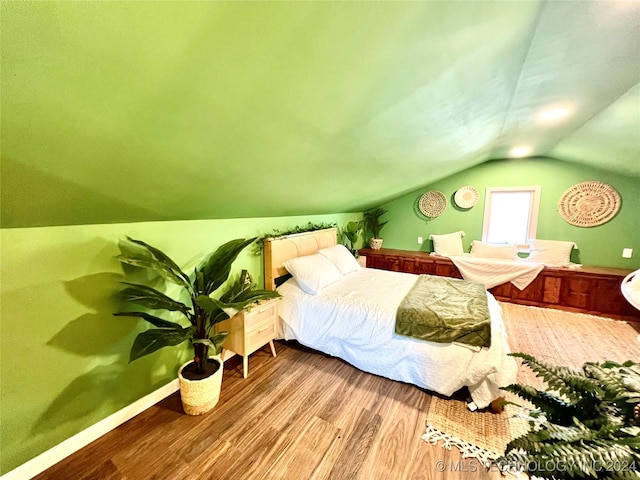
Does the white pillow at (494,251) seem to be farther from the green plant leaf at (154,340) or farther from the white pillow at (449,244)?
the green plant leaf at (154,340)

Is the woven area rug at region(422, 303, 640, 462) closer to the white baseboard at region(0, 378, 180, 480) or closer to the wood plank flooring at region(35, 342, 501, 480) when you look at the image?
the wood plank flooring at region(35, 342, 501, 480)

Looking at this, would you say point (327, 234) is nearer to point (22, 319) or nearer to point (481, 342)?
point (481, 342)

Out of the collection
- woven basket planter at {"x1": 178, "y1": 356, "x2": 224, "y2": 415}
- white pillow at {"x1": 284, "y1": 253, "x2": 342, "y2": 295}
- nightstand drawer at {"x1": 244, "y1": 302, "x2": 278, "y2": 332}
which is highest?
white pillow at {"x1": 284, "y1": 253, "x2": 342, "y2": 295}

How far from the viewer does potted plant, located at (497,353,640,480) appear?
0.57 meters

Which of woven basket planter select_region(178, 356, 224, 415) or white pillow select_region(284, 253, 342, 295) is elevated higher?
white pillow select_region(284, 253, 342, 295)

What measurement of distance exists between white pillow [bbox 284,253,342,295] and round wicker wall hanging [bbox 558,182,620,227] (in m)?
3.76

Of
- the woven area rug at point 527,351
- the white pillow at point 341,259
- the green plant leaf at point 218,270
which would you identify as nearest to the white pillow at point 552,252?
the woven area rug at point 527,351

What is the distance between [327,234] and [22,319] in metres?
3.03

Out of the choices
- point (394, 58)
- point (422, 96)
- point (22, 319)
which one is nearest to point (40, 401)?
point (22, 319)

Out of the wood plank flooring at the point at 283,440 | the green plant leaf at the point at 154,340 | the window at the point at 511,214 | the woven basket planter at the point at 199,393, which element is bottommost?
the wood plank flooring at the point at 283,440

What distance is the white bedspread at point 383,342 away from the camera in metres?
1.84

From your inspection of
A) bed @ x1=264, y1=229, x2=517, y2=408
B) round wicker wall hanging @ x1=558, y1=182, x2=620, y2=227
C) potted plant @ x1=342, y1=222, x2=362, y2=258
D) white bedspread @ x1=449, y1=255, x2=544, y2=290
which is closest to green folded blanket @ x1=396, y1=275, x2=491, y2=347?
bed @ x1=264, y1=229, x2=517, y2=408

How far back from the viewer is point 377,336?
7.20 ft

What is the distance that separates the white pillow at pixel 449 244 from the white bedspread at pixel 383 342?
1.97 m
